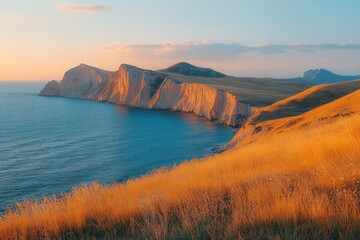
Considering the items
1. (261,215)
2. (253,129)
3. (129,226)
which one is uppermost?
(261,215)

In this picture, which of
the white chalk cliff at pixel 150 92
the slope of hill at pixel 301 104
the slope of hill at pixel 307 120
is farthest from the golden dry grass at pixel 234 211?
the white chalk cliff at pixel 150 92

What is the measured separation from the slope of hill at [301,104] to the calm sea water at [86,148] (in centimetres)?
1025

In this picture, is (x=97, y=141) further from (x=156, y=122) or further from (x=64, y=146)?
(x=156, y=122)

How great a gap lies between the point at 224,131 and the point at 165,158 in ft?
88.7

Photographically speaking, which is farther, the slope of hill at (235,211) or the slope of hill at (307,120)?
the slope of hill at (307,120)

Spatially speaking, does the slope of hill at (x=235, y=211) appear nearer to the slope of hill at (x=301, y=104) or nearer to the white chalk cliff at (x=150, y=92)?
the slope of hill at (x=301, y=104)

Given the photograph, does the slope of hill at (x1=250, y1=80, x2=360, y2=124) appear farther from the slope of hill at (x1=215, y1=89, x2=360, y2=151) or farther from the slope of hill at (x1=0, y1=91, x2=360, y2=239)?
the slope of hill at (x1=0, y1=91, x2=360, y2=239)

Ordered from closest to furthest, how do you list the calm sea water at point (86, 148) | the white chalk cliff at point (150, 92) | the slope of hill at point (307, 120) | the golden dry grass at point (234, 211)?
the golden dry grass at point (234, 211), the slope of hill at point (307, 120), the calm sea water at point (86, 148), the white chalk cliff at point (150, 92)

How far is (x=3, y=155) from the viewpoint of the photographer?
49.1 meters

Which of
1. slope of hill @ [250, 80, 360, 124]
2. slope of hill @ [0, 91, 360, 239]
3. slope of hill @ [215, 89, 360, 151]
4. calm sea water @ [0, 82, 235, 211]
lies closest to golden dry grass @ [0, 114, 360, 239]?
slope of hill @ [0, 91, 360, 239]

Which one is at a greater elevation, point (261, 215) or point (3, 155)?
point (261, 215)

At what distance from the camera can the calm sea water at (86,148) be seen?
1516 inches

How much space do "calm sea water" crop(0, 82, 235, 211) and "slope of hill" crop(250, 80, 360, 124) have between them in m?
10.3

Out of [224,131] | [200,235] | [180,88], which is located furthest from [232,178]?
[180,88]
